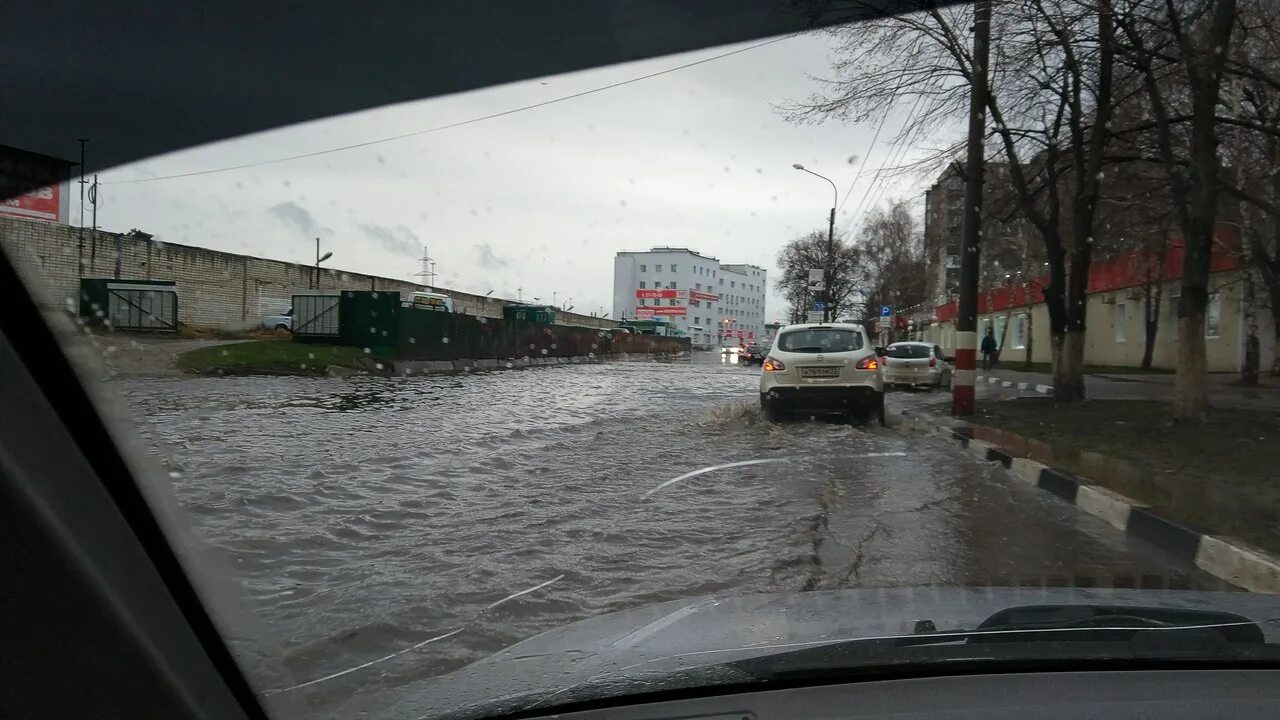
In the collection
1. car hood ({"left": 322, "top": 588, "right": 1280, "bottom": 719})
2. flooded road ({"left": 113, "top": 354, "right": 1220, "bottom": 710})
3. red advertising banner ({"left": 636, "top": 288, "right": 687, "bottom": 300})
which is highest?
red advertising banner ({"left": 636, "top": 288, "right": 687, "bottom": 300})

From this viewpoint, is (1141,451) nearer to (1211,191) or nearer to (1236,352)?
(1211,191)

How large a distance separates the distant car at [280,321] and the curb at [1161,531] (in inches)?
534

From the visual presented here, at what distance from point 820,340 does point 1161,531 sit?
718cm

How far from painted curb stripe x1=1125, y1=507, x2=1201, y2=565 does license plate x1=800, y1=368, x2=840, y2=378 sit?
619 cm

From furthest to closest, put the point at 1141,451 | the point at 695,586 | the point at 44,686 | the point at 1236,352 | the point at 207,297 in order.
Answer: the point at 1236,352
the point at 207,297
the point at 1141,451
the point at 695,586
the point at 44,686

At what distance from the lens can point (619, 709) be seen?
2107mm

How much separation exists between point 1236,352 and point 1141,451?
22.4 metres

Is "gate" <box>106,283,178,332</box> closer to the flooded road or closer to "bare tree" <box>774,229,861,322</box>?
the flooded road

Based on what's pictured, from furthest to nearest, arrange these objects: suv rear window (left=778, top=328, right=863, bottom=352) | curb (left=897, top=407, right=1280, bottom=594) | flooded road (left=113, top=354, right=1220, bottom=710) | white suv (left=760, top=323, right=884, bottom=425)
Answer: suv rear window (left=778, top=328, right=863, bottom=352) → white suv (left=760, top=323, right=884, bottom=425) → curb (left=897, top=407, right=1280, bottom=594) → flooded road (left=113, top=354, right=1220, bottom=710)

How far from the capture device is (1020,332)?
50.2 meters

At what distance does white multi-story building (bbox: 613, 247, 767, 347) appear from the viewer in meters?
64.0

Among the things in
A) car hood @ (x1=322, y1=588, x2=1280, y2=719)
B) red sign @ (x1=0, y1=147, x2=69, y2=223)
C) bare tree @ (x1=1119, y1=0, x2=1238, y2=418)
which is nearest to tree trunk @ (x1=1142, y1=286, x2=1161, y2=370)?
bare tree @ (x1=1119, y1=0, x2=1238, y2=418)

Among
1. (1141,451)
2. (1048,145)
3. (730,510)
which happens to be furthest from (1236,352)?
(730,510)

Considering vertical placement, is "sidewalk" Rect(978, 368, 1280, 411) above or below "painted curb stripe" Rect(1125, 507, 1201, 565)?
above
